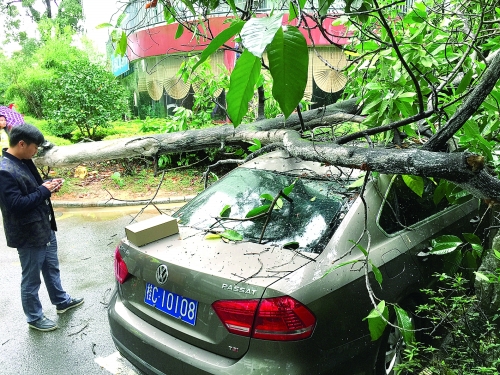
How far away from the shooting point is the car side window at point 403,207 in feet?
8.52

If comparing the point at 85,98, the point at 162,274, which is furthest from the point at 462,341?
the point at 85,98

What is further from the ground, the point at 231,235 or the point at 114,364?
the point at 231,235

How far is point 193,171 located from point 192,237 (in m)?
7.02

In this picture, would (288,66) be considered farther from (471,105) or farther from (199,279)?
(199,279)

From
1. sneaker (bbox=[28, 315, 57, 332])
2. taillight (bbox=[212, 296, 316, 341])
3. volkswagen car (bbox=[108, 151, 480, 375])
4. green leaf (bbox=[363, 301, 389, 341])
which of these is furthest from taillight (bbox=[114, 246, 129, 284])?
green leaf (bbox=[363, 301, 389, 341])

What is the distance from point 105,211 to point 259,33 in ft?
25.3

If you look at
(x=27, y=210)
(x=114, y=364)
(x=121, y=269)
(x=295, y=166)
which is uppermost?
(x=295, y=166)

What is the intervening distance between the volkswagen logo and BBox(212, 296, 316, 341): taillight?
465mm

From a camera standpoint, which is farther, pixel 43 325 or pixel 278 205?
pixel 43 325

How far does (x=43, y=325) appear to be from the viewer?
3719 millimetres

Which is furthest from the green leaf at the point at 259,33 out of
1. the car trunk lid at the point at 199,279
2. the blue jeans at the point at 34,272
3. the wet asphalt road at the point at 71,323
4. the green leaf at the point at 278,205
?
the blue jeans at the point at 34,272

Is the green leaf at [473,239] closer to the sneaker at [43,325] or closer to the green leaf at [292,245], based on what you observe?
the green leaf at [292,245]

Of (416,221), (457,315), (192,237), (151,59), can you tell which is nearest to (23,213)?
(192,237)

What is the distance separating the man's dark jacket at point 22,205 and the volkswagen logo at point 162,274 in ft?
5.55
